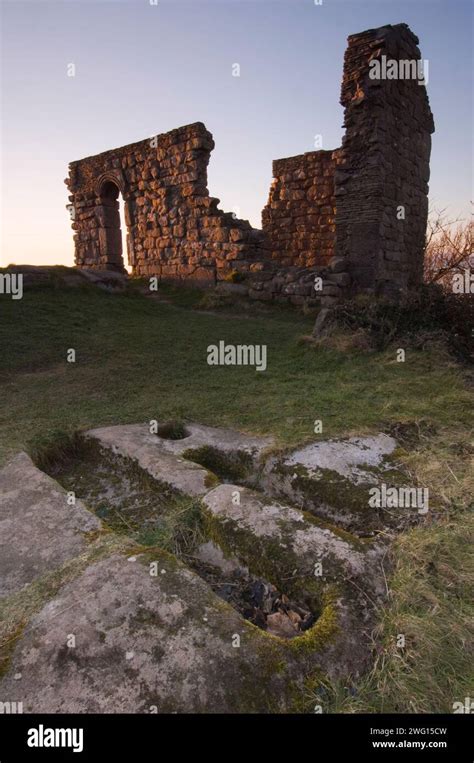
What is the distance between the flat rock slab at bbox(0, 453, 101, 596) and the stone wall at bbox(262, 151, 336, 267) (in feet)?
37.5

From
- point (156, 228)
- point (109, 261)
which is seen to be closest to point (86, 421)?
point (156, 228)

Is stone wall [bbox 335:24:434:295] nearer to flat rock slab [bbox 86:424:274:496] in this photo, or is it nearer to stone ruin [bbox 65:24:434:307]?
stone ruin [bbox 65:24:434:307]

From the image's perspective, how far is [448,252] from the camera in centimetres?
1401

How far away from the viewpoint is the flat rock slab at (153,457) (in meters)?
2.80

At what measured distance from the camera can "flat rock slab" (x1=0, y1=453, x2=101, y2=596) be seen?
2.10 m

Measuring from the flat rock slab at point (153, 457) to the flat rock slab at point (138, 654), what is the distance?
0.89m


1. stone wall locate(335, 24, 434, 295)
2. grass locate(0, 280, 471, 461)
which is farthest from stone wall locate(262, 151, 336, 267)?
grass locate(0, 280, 471, 461)

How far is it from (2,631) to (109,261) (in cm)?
1389

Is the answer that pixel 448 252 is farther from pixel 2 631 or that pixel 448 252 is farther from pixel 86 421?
pixel 2 631
